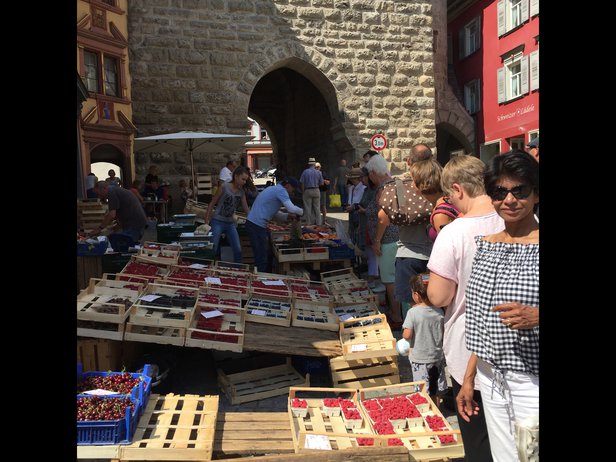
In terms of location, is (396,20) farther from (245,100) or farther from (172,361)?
(172,361)

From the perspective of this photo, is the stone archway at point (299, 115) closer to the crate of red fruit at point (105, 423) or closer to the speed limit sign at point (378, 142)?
the speed limit sign at point (378, 142)

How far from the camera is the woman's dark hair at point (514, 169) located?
7.06 ft

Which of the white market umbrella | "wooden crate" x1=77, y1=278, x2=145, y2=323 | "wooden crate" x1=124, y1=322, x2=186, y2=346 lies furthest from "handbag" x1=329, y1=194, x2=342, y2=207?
"wooden crate" x1=124, y1=322, x2=186, y2=346

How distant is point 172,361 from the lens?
15.3 ft

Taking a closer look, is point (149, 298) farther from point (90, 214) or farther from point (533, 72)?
point (533, 72)

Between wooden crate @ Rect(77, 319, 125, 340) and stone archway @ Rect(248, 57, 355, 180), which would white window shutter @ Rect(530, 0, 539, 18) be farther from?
wooden crate @ Rect(77, 319, 125, 340)

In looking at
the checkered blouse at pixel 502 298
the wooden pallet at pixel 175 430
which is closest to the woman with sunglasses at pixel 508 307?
the checkered blouse at pixel 502 298

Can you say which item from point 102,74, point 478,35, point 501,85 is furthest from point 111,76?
point 478,35

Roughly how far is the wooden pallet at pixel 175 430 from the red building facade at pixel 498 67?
1686cm

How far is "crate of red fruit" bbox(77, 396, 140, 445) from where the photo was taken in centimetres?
301
